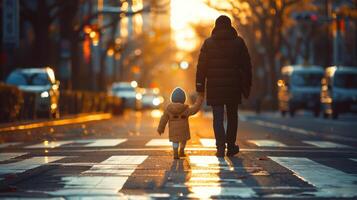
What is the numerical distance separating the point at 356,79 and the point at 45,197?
34.2 meters

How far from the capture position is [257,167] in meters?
12.1

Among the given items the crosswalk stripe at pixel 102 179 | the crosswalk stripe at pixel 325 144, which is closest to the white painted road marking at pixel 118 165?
the crosswalk stripe at pixel 102 179

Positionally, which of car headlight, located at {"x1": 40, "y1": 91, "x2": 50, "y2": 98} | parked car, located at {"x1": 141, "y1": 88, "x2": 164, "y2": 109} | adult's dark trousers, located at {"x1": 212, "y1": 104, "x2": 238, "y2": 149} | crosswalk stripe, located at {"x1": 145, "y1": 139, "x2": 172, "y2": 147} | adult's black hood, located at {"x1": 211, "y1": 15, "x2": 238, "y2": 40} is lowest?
parked car, located at {"x1": 141, "y1": 88, "x2": 164, "y2": 109}

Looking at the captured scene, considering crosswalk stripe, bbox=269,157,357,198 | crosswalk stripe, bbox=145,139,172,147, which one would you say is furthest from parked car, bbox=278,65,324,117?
crosswalk stripe, bbox=269,157,357,198

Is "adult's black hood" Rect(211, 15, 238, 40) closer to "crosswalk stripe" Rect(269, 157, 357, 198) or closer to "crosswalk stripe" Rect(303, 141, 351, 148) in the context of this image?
"crosswalk stripe" Rect(269, 157, 357, 198)

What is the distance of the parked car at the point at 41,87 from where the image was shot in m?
33.4

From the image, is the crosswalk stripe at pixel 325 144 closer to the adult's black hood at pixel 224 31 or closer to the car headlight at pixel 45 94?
the adult's black hood at pixel 224 31

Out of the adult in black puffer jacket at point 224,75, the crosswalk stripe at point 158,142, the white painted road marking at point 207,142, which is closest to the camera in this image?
the adult in black puffer jacket at point 224,75

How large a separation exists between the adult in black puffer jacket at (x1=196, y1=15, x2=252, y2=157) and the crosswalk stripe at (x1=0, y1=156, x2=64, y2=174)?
2.31 metres

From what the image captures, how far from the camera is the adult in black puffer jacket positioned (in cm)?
1395

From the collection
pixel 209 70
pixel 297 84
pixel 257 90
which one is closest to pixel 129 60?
pixel 257 90

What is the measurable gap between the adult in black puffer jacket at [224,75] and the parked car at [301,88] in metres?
33.4

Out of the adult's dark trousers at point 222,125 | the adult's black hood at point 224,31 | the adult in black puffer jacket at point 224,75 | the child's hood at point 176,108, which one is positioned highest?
the adult's black hood at point 224,31

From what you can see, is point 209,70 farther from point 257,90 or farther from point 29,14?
point 257,90
